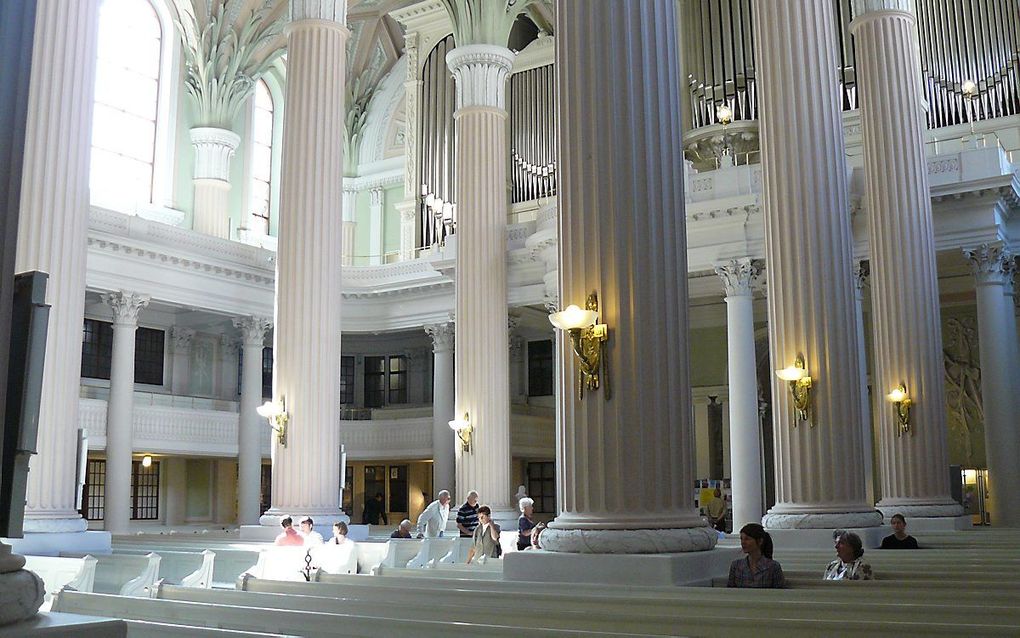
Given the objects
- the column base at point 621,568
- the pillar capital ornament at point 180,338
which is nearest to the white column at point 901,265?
the column base at point 621,568

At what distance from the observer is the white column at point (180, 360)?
2795 cm

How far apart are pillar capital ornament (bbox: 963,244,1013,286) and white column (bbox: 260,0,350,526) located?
39.1ft

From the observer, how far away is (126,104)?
26375mm

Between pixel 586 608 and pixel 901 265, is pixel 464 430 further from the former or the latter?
pixel 586 608

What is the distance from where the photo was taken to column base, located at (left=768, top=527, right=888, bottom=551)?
439 inches

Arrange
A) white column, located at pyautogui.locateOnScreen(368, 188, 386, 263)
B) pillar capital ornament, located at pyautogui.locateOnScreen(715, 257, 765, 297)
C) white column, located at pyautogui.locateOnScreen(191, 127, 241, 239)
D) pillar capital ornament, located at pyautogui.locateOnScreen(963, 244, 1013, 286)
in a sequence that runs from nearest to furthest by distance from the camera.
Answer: pillar capital ornament, located at pyautogui.locateOnScreen(963, 244, 1013, 286) → pillar capital ornament, located at pyautogui.locateOnScreen(715, 257, 765, 297) → white column, located at pyautogui.locateOnScreen(191, 127, 241, 239) → white column, located at pyautogui.locateOnScreen(368, 188, 386, 263)

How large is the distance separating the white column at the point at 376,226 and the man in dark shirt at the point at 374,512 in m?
6.84

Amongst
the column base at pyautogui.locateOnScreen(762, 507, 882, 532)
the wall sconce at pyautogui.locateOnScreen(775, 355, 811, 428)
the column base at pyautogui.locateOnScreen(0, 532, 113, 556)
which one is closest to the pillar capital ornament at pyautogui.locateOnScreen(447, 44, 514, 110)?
the wall sconce at pyautogui.locateOnScreen(775, 355, 811, 428)

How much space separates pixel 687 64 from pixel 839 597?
20.8 m

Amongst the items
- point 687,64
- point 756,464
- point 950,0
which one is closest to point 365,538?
point 756,464

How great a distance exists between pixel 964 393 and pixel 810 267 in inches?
572

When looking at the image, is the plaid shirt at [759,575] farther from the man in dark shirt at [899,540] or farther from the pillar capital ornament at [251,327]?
the pillar capital ornament at [251,327]

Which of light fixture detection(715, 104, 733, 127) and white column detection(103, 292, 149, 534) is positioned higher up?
light fixture detection(715, 104, 733, 127)

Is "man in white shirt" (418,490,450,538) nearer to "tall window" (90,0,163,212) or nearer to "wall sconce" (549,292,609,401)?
"wall sconce" (549,292,609,401)
